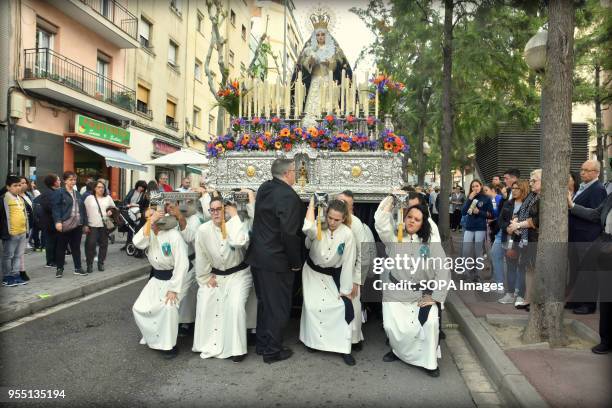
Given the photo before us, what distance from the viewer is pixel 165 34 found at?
21203 mm

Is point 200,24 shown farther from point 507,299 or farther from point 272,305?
point 272,305

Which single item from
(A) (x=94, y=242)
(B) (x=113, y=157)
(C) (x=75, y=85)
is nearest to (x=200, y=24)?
(C) (x=75, y=85)

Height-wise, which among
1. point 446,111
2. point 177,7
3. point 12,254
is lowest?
point 12,254

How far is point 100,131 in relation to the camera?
54.4 feet

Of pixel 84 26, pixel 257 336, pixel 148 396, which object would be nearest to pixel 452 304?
pixel 257 336

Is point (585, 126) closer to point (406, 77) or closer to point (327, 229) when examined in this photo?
point (406, 77)

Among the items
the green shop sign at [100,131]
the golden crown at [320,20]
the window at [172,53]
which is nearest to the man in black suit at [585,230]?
the golden crown at [320,20]

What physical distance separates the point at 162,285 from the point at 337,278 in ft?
5.97

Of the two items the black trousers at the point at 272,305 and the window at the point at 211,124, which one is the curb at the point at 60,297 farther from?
the window at the point at 211,124

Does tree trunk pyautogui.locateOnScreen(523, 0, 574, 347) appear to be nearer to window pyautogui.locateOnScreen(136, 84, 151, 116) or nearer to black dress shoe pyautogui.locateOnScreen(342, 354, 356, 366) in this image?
black dress shoe pyautogui.locateOnScreen(342, 354, 356, 366)

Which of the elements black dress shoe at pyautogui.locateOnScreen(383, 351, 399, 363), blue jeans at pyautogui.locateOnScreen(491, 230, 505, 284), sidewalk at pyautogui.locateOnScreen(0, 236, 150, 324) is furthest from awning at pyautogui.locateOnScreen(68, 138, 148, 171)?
black dress shoe at pyautogui.locateOnScreen(383, 351, 399, 363)

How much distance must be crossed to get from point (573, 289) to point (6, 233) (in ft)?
25.6

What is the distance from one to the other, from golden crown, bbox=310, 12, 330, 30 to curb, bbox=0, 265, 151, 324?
5.41 meters

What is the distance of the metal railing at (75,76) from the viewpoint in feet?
44.1
